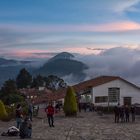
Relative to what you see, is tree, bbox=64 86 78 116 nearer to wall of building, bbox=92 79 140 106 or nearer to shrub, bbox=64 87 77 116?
shrub, bbox=64 87 77 116

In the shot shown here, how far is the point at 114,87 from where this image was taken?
279 ft

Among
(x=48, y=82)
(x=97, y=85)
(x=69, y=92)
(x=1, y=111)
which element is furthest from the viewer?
(x=48, y=82)

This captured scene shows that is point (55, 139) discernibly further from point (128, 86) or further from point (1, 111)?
point (128, 86)

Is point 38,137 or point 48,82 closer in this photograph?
point 38,137

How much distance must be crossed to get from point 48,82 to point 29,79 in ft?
37.4

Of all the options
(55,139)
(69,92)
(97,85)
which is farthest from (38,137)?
(97,85)

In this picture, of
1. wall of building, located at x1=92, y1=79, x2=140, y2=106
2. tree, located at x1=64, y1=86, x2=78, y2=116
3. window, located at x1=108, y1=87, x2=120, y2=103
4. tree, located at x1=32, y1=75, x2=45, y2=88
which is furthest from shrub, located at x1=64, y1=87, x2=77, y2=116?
tree, located at x1=32, y1=75, x2=45, y2=88

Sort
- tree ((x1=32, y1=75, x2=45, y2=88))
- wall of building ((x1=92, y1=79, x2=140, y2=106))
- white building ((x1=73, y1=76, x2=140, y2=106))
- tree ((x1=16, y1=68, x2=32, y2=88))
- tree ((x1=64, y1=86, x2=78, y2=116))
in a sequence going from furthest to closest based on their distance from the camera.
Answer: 1. tree ((x1=32, y1=75, x2=45, y2=88))
2. tree ((x1=16, y1=68, x2=32, y2=88))
3. wall of building ((x1=92, y1=79, x2=140, y2=106))
4. white building ((x1=73, y1=76, x2=140, y2=106))
5. tree ((x1=64, y1=86, x2=78, y2=116))

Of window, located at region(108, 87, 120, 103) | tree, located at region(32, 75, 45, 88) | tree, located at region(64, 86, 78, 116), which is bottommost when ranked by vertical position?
tree, located at region(64, 86, 78, 116)

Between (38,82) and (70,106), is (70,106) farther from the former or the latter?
(38,82)

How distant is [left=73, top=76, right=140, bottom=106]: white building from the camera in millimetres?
82500

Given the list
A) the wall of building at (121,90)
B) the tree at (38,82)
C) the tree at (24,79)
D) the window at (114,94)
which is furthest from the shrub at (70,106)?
the tree at (38,82)

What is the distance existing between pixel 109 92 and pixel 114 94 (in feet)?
5.60

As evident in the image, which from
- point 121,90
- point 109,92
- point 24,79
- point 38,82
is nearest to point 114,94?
point 121,90
